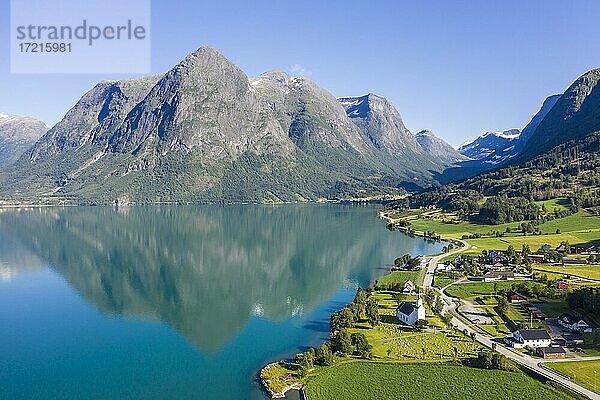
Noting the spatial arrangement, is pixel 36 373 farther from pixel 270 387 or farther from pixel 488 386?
pixel 488 386

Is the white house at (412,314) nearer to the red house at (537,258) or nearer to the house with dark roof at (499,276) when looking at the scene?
the house with dark roof at (499,276)

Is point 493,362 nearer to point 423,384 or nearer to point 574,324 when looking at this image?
point 423,384

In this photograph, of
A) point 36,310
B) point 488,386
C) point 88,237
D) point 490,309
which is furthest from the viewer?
point 88,237

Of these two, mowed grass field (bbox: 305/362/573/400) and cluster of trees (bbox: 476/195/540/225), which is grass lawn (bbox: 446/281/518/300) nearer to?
mowed grass field (bbox: 305/362/573/400)

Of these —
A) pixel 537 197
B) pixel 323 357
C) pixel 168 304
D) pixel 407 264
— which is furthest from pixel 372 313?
pixel 537 197

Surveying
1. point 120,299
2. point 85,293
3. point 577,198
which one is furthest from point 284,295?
point 577,198

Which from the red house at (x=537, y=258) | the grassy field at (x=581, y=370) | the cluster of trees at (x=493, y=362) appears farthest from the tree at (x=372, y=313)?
the red house at (x=537, y=258)

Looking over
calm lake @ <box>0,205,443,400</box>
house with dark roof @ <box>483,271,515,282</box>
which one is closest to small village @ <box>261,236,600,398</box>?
house with dark roof @ <box>483,271,515,282</box>

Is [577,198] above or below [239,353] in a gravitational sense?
above
